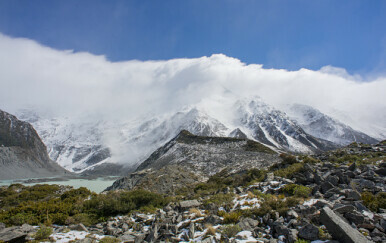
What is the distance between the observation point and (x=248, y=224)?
9.41 m

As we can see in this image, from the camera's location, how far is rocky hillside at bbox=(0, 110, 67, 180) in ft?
454

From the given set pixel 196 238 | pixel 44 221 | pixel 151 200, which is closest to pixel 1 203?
pixel 44 221

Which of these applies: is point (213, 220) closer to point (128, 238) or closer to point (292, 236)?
point (292, 236)

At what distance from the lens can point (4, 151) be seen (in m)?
149

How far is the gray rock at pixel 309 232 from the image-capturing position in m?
7.45

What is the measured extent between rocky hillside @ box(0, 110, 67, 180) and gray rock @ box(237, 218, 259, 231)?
522 feet

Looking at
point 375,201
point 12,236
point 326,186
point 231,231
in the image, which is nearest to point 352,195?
point 375,201

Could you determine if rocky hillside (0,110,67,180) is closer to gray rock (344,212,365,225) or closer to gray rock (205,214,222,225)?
gray rock (205,214,222,225)

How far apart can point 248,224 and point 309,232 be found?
255 centimetres

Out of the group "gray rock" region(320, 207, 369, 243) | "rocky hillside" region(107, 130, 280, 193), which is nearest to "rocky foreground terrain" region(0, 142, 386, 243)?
"gray rock" region(320, 207, 369, 243)

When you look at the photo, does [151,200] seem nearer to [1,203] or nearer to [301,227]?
[301,227]

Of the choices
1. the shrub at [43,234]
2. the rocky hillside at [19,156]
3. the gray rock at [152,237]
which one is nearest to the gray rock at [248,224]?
the gray rock at [152,237]

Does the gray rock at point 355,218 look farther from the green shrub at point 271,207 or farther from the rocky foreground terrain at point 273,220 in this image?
the green shrub at point 271,207

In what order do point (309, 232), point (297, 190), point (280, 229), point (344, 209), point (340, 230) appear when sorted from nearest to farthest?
1. point (340, 230)
2. point (309, 232)
3. point (280, 229)
4. point (344, 209)
5. point (297, 190)
